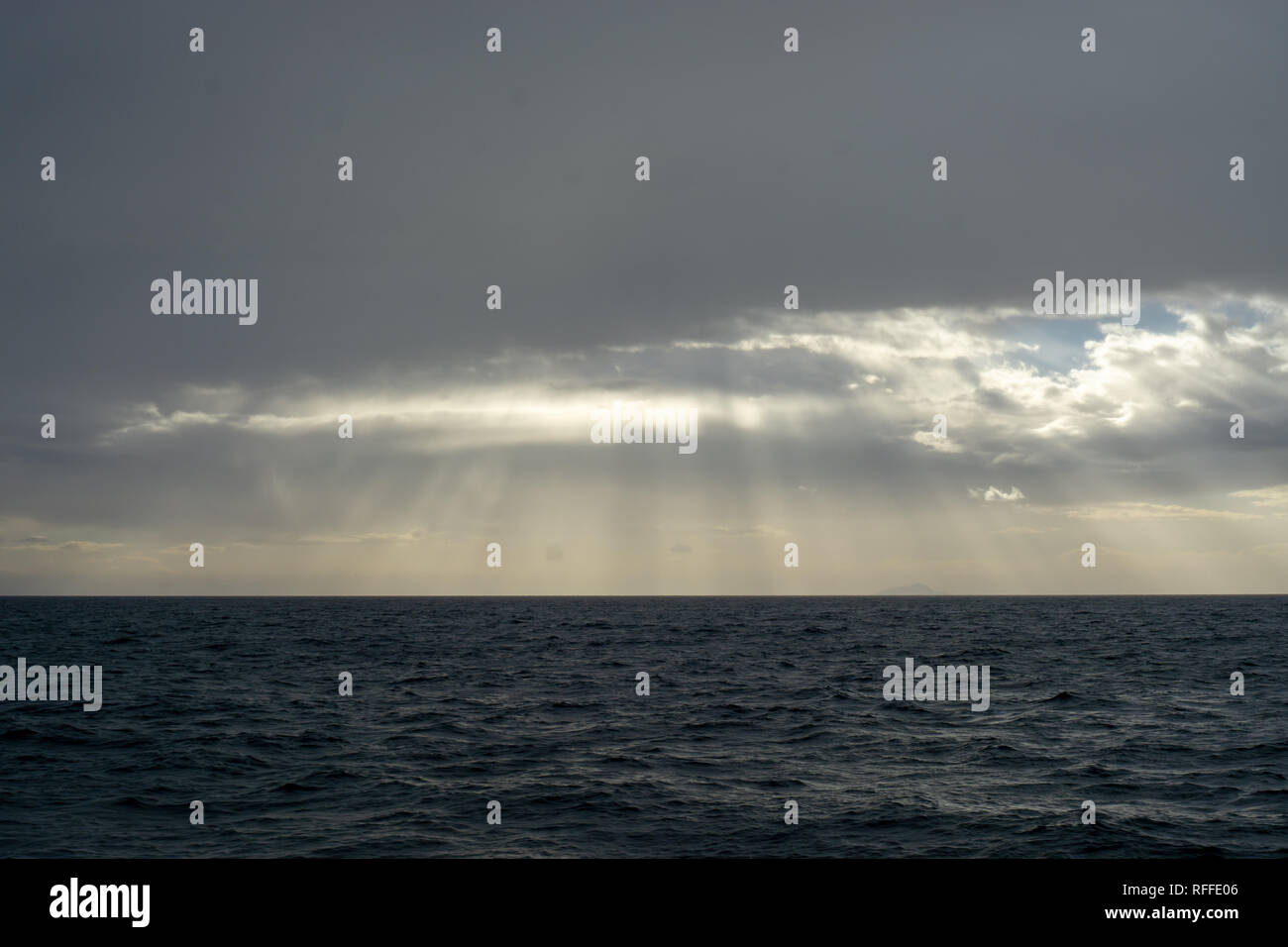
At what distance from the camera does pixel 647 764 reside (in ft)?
87.1

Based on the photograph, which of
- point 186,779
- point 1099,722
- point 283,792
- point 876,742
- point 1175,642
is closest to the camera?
point 283,792

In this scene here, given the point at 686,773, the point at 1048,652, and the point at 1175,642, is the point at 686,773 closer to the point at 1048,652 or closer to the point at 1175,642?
the point at 1048,652

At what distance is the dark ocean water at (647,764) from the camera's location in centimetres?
1945

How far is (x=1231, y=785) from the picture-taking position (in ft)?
78.4

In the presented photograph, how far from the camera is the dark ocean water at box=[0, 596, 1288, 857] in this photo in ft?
63.8
